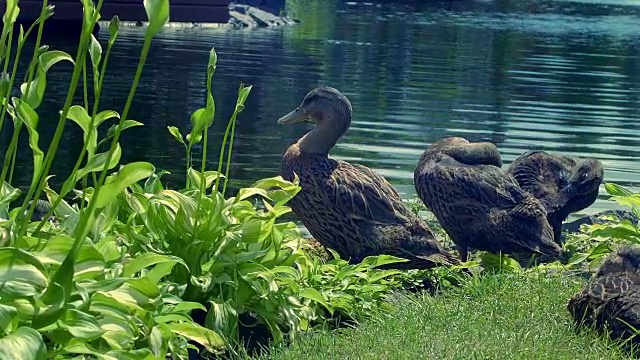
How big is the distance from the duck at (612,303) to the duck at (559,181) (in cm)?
234

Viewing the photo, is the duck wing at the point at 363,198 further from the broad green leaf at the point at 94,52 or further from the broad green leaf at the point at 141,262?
the broad green leaf at the point at 94,52

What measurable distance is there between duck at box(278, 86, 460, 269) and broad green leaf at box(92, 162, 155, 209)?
2.79 m

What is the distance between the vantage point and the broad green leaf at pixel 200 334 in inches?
201

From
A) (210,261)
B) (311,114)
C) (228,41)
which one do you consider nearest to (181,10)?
(228,41)

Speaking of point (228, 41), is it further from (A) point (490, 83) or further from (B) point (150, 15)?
(B) point (150, 15)

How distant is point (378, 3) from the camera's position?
6506 cm

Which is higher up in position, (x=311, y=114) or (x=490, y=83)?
(x=311, y=114)

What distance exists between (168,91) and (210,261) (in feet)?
46.0

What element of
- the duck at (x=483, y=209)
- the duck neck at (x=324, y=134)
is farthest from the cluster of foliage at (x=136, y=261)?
the duck at (x=483, y=209)

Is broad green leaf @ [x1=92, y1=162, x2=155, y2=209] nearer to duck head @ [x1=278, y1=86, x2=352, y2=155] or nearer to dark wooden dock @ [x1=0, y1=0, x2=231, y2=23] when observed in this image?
duck head @ [x1=278, y1=86, x2=352, y2=155]

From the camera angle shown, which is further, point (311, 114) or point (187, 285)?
point (311, 114)

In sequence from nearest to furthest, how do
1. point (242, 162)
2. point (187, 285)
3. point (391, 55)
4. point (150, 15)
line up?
point (150, 15), point (187, 285), point (242, 162), point (391, 55)

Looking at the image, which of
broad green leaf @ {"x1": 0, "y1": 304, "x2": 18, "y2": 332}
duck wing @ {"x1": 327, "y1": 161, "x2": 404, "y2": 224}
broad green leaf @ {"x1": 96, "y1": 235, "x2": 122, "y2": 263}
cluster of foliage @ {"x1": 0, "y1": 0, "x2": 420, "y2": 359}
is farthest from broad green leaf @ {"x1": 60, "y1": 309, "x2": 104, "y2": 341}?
duck wing @ {"x1": 327, "y1": 161, "x2": 404, "y2": 224}

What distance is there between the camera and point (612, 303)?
569 cm
